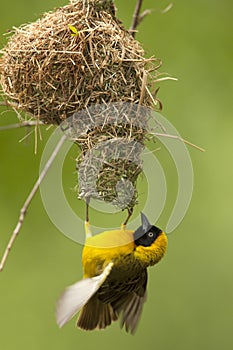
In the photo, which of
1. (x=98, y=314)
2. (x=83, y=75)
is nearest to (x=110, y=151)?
(x=83, y=75)

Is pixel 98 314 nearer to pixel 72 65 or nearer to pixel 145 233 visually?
pixel 145 233

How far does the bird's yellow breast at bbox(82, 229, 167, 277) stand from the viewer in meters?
3.83

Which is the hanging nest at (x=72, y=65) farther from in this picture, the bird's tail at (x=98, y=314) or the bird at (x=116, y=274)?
the bird's tail at (x=98, y=314)

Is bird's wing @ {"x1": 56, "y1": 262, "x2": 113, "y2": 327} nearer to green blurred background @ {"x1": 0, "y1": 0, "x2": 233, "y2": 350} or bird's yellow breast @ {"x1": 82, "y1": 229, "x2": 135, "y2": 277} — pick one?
bird's yellow breast @ {"x1": 82, "y1": 229, "x2": 135, "y2": 277}

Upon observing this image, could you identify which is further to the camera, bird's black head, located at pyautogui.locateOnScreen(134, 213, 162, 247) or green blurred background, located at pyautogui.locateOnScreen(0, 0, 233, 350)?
green blurred background, located at pyautogui.locateOnScreen(0, 0, 233, 350)

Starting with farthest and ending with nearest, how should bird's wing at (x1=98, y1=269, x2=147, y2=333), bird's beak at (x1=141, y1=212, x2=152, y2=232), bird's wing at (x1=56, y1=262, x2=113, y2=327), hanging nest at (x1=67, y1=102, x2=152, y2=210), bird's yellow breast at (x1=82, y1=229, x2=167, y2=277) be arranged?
bird's wing at (x1=98, y1=269, x2=147, y2=333)
bird's yellow breast at (x1=82, y1=229, x2=167, y2=277)
bird's beak at (x1=141, y1=212, x2=152, y2=232)
hanging nest at (x1=67, y1=102, x2=152, y2=210)
bird's wing at (x1=56, y1=262, x2=113, y2=327)

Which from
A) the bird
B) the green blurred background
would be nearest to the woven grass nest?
the bird

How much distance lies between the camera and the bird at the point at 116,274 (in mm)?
3697

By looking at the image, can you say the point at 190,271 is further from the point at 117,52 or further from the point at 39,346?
the point at 117,52

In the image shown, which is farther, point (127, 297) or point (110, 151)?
point (127, 297)

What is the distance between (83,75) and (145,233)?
0.79 metres

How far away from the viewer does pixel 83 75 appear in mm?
3598

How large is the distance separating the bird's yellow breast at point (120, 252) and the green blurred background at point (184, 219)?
6.06ft

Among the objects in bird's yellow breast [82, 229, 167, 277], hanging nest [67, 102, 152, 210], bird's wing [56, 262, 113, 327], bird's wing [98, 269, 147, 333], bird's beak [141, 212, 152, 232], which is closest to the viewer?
bird's wing [56, 262, 113, 327]
